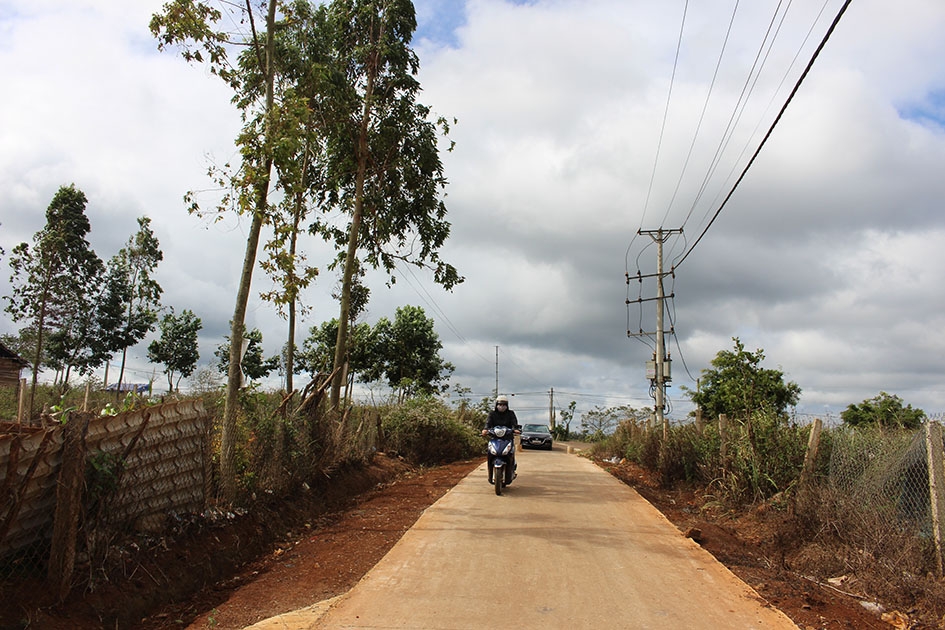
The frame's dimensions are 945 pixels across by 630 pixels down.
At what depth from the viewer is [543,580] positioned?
5.92 m

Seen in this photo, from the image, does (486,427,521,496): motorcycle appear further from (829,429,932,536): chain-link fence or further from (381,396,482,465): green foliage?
(381,396,482,465): green foliage

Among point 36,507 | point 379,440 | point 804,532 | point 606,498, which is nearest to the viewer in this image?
point 36,507

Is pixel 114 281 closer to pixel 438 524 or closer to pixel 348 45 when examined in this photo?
pixel 348 45

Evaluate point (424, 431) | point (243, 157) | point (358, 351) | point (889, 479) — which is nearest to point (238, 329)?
point (243, 157)

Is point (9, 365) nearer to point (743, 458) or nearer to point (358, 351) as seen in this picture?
point (358, 351)

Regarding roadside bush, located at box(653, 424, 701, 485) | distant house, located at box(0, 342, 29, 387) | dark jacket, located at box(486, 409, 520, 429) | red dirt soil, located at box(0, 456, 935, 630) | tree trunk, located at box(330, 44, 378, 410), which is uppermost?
tree trunk, located at box(330, 44, 378, 410)

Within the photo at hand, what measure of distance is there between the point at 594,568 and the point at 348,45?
47.2 feet

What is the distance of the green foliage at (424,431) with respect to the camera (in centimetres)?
1834

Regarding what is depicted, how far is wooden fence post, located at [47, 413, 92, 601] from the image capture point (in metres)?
4.91

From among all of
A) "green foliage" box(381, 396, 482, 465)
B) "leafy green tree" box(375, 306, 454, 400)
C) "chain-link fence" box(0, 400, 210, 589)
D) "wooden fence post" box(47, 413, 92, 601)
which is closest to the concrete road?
"wooden fence post" box(47, 413, 92, 601)

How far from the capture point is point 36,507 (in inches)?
195

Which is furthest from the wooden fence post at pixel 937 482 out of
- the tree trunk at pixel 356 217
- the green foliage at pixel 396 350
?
the green foliage at pixel 396 350

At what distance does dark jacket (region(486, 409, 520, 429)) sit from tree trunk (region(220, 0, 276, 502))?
17.1 feet

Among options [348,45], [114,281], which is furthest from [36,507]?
[114,281]
